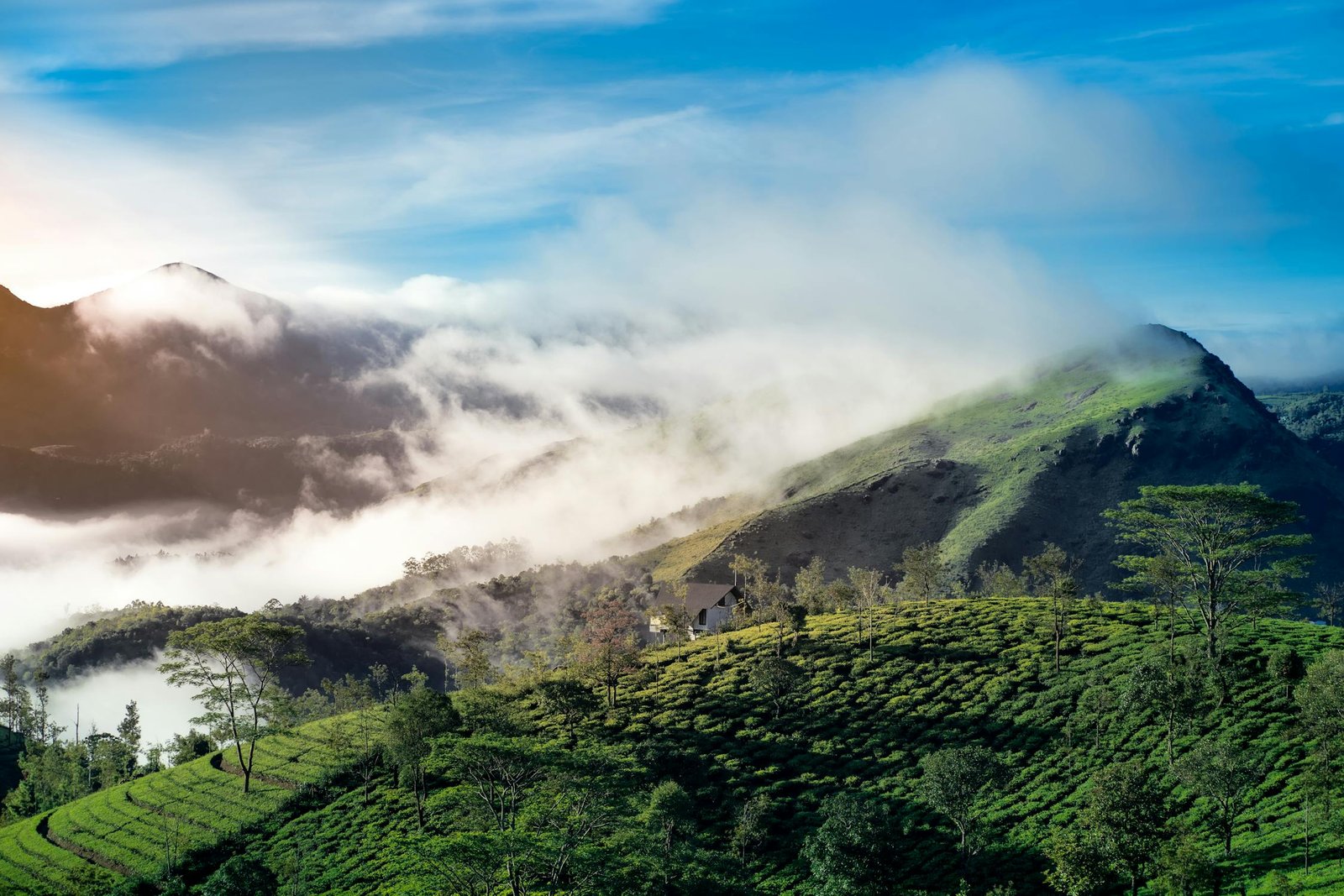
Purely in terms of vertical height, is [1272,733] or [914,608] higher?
[914,608]

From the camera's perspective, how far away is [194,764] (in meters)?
109

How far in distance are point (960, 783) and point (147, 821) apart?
7837 centimetres

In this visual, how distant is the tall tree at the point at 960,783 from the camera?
64.6 m

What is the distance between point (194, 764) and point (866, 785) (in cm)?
7795

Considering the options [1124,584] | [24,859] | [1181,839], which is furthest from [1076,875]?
[24,859]

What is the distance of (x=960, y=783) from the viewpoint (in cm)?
6450

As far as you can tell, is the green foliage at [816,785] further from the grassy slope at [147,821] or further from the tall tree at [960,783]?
the grassy slope at [147,821]

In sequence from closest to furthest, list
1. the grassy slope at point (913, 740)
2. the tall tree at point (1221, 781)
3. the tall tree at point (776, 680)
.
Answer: the tall tree at point (1221, 781) < the grassy slope at point (913, 740) < the tall tree at point (776, 680)

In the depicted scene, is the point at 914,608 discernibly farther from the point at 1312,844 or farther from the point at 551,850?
the point at 551,850

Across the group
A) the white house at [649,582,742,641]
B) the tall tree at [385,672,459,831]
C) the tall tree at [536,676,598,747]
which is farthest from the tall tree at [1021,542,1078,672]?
the tall tree at [385,672,459,831]

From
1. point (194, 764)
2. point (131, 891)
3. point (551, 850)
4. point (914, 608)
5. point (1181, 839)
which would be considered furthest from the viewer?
point (914, 608)

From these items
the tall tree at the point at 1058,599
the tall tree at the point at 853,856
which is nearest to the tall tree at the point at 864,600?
the tall tree at the point at 1058,599

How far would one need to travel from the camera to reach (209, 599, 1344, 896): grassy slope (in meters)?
66.8

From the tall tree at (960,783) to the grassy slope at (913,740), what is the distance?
2.03m
